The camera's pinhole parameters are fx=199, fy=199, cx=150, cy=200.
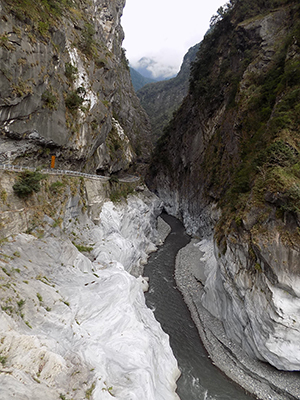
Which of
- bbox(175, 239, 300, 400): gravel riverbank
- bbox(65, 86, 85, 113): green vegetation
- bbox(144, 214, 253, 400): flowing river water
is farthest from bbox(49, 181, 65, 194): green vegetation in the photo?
bbox(175, 239, 300, 400): gravel riverbank

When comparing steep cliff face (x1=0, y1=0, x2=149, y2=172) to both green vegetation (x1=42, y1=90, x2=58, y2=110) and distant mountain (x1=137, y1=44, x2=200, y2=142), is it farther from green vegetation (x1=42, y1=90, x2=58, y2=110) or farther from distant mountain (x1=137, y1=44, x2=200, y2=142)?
distant mountain (x1=137, y1=44, x2=200, y2=142)

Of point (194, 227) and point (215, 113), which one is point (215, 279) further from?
point (215, 113)

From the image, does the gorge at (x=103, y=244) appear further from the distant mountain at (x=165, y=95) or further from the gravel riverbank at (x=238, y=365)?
the distant mountain at (x=165, y=95)

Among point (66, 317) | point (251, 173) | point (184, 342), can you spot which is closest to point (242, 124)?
point (251, 173)

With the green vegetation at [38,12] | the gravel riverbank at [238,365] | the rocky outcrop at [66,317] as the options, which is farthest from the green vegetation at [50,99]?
the gravel riverbank at [238,365]

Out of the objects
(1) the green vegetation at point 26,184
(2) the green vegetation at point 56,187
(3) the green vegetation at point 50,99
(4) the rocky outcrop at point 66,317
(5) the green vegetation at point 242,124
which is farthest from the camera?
(3) the green vegetation at point 50,99

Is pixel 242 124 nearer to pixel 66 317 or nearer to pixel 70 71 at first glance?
pixel 70 71
